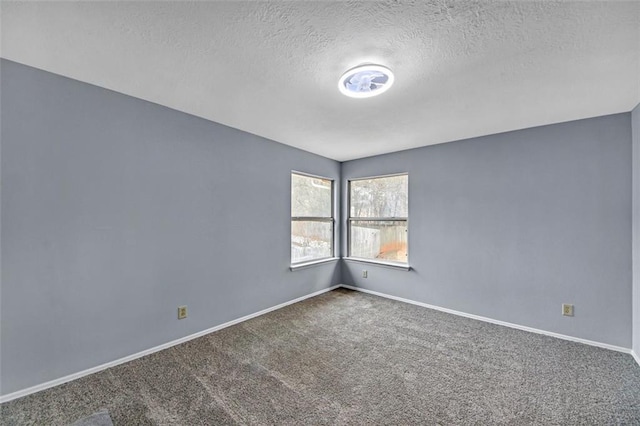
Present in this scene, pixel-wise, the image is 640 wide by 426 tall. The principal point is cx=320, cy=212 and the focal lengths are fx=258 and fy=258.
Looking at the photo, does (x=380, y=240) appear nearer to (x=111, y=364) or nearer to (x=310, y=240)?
(x=310, y=240)

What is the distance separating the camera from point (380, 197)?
4320 mm

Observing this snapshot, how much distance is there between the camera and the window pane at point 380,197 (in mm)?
4051

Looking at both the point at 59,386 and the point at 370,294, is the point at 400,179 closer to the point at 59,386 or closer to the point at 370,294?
the point at 370,294

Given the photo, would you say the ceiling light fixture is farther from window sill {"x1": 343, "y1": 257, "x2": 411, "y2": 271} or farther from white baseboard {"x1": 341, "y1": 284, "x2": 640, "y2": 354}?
white baseboard {"x1": 341, "y1": 284, "x2": 640, "y2": 354}

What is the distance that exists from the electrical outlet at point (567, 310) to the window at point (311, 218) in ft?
10.0

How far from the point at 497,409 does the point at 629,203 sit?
93.8 inches

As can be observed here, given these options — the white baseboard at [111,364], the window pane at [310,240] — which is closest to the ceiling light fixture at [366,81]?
the window pane at [310,240]

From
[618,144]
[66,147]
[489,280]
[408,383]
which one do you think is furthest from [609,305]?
[66,147]

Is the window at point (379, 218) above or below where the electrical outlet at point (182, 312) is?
above

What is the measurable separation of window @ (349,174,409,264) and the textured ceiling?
5.41ft

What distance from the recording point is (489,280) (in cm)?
321

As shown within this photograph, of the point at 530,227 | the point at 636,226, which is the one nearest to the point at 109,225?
the point at 530,227

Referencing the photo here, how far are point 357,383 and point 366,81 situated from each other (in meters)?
2.33

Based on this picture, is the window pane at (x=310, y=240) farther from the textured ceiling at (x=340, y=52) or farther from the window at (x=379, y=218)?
the textured ceiling at (x=340, y=52)
